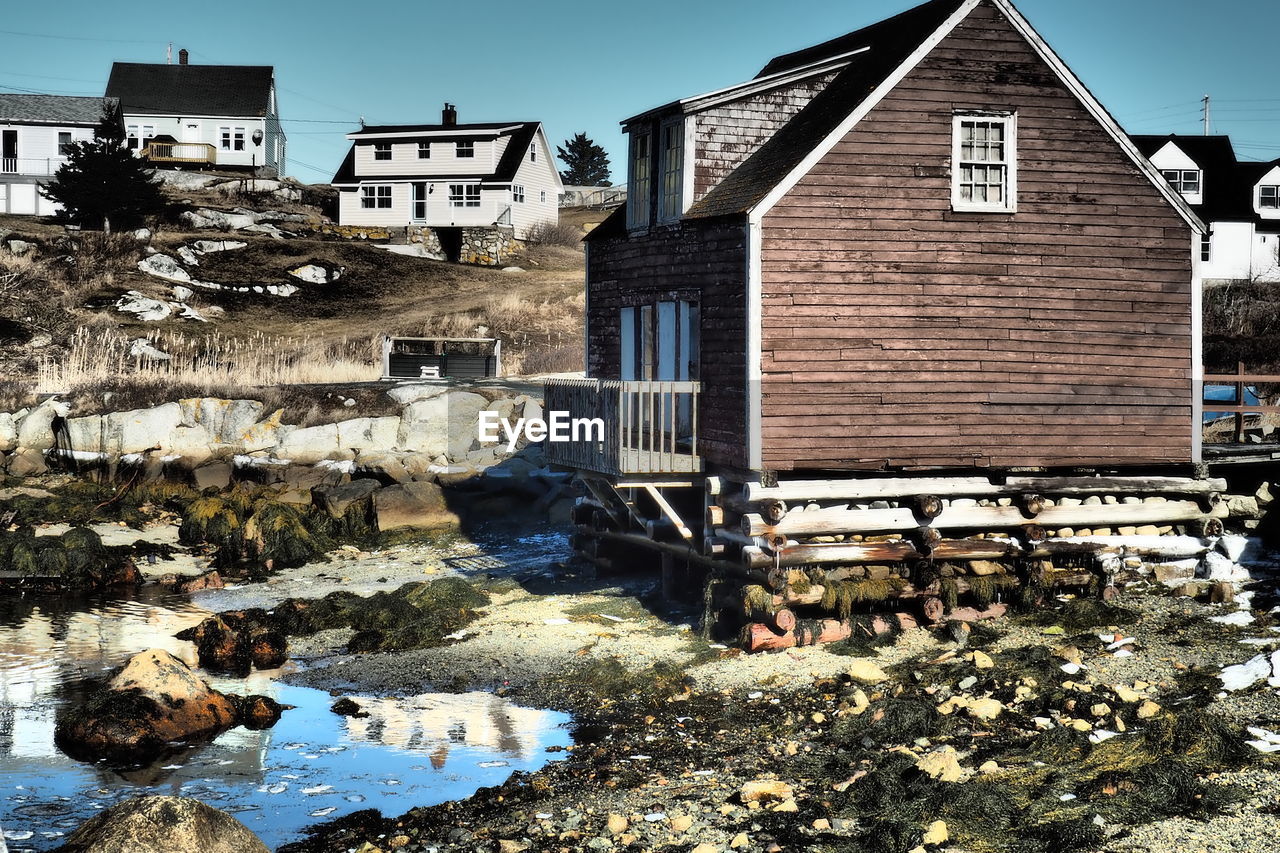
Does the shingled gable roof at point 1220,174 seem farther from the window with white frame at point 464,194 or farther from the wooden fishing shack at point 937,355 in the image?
the wooden fishing shack at point 937,355

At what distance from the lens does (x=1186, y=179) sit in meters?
53.3

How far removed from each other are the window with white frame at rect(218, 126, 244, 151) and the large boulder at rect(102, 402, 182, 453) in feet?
154

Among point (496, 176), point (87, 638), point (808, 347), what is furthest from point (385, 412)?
point (496, 176)

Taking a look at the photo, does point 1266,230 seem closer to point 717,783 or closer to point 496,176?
point 496,176

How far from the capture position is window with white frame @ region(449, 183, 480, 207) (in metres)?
62.7

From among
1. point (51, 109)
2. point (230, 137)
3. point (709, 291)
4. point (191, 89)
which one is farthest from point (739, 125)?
point (191, 89)

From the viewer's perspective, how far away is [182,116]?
71750 mm

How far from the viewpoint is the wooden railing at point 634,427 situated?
17609mm

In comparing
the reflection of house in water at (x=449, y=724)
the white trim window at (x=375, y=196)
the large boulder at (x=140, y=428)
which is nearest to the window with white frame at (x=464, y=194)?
the white trim window at (x=375, y=196)

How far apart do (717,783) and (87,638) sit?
412 inches

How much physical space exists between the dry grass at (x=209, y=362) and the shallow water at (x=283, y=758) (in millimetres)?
17459

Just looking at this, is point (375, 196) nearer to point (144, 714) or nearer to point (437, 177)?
point (437, 177)

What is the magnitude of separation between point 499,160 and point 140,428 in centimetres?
3660

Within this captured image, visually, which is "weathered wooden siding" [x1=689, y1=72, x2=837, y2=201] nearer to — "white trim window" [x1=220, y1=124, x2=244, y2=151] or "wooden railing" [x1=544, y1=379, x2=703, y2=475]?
"wooden railing" [x1=544, y1=379, x2=703, y2=475]
